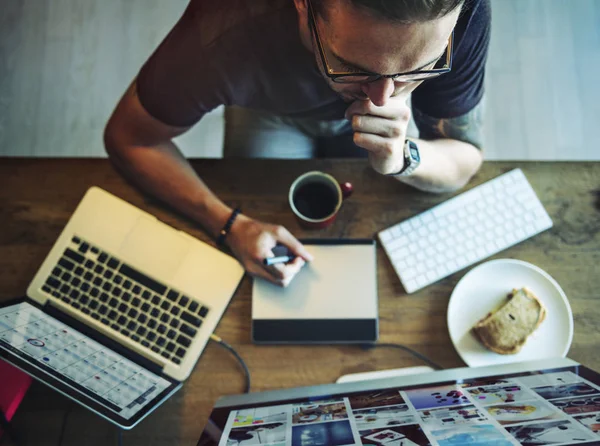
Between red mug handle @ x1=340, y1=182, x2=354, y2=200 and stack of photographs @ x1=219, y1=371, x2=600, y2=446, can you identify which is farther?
red mug handle @ x1=340, y1=182, x2=354, y2=200

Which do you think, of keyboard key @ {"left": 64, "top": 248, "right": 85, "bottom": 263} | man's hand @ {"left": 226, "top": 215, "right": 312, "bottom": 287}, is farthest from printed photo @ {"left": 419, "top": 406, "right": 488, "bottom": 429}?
keyboard key @ {"left": 64, "top": 248, "right": 85, "bottom": 263}

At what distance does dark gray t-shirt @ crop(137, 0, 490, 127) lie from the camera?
829mm

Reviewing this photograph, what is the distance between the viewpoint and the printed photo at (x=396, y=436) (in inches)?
25.6

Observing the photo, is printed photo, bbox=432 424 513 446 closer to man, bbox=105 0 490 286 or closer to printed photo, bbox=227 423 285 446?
printed photo, bbox=227 423 285 446

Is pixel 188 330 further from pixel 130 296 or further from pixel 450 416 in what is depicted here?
pixel 450 416

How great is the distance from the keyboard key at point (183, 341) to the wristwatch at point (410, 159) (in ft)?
1.71

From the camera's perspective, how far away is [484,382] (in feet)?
2.63

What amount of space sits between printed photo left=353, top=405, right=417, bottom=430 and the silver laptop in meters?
0.37

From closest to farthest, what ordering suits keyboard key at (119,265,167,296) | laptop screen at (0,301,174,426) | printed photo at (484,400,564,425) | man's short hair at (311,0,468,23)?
1. man's short hair at (311,0,468,23)
2. printed photo at (484,400,564,425)
3. laptop screen at (0,301,174,426)
4. keyboard key at (119,265,167,296)

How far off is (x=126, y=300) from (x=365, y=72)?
646 millimetres

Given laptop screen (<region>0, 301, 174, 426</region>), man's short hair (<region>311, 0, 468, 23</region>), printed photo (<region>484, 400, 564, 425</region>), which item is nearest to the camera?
man's short hair (<region>311, 0, 468, 23</region>)

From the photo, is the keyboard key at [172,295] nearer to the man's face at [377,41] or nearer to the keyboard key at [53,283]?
the keyboard key at [53,283]

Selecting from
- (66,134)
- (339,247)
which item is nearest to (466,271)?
(339,247)

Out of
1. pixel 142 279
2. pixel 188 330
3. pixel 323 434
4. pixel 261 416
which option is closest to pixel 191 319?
pixel 188 330
